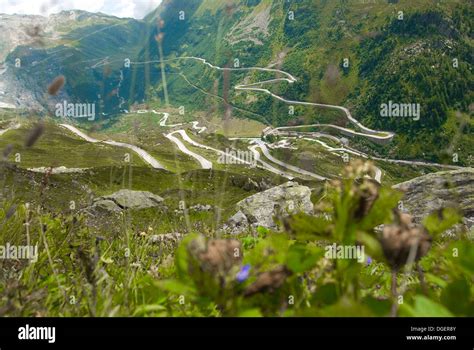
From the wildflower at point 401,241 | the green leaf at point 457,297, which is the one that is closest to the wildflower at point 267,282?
the wildflower at point 401,241

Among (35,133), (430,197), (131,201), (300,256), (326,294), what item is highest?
(35,133)

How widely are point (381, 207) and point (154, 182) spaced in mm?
78031

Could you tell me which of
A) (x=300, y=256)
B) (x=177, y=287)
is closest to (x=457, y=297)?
(x=300, y=256)

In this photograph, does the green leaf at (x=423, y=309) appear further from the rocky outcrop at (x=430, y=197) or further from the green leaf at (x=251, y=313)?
the rocky outcrop at (x=430, y=197)

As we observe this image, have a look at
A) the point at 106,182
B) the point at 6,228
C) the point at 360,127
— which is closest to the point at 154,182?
the point at 106,182

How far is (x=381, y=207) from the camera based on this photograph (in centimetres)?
132

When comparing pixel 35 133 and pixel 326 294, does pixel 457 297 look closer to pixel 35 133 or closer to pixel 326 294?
pixel 326 294

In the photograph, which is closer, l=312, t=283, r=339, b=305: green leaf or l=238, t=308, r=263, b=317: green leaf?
l=238, t=308, r=263, b=317: green leaf

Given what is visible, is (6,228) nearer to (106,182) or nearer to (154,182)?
(106,182)

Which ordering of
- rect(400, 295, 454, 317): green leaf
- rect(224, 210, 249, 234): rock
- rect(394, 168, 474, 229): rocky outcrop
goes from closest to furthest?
rect(400, 295, 454, 317): green leaf → rect(224, 210, 249, 234): rock → rect(394, 168, 474, 229): rocky outcrop

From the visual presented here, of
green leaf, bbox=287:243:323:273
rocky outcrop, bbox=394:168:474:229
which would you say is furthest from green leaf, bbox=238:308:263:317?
rocky outcrop, bbox=394:168:474:229

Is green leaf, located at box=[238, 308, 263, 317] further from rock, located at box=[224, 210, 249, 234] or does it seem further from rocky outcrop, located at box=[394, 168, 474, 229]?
rocky outcrop, located at box=[394, 168, 474, 229]

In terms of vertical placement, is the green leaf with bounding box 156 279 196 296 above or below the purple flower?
below

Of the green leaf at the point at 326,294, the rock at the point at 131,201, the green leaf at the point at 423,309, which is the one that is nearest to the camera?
the green leaf at the point at 423,309
